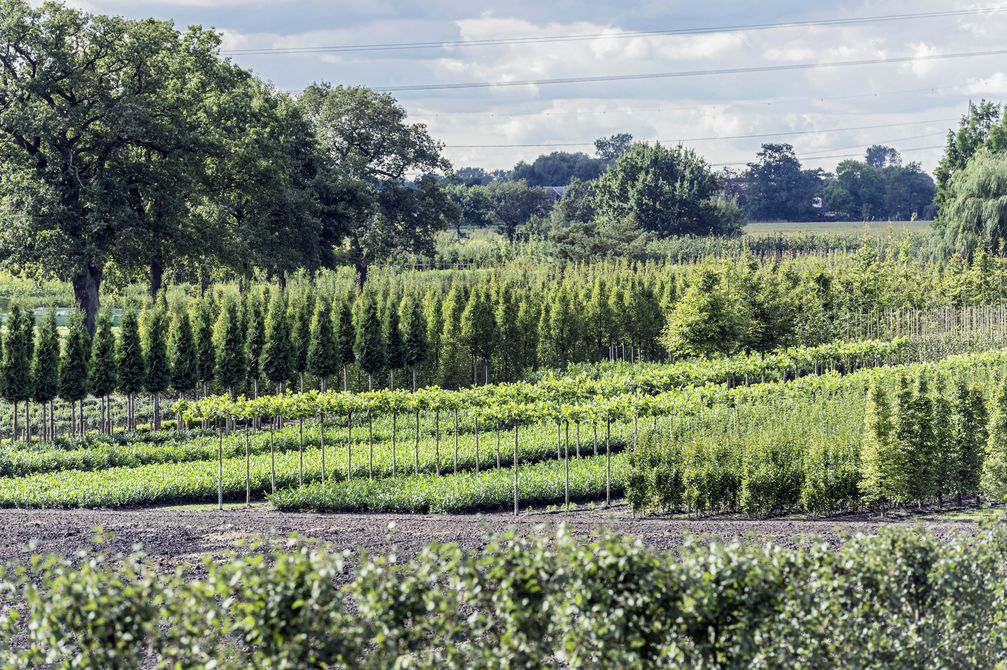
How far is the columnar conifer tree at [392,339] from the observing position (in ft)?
106

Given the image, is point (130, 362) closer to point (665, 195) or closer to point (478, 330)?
point (478, 330)

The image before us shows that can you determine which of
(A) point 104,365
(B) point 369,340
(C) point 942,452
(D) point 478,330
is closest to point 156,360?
(A) point 104,365

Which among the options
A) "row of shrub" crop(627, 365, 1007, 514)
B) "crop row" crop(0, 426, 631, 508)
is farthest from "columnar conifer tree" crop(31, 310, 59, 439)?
"row of shrub" crop(627, 365, 1007, 514)

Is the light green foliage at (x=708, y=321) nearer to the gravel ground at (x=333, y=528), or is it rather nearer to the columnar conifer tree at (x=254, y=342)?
the columnar conifer tree at (x=254, y=342)

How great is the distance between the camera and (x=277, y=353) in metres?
30.3

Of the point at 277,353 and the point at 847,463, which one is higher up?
the point at 277,353

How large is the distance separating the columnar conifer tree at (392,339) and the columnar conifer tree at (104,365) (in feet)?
26.0

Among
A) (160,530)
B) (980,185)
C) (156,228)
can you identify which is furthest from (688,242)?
(160,530)

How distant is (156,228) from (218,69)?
886 cm

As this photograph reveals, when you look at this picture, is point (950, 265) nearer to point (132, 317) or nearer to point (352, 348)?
point (352, 348)

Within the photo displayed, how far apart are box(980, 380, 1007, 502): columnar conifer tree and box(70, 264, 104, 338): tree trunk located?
2586cm

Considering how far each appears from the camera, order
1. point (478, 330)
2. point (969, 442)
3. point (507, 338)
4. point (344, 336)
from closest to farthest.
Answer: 1. point (969, 442)
2. point (344, 336)
3. point (478, 330)
4. point (507, 338)

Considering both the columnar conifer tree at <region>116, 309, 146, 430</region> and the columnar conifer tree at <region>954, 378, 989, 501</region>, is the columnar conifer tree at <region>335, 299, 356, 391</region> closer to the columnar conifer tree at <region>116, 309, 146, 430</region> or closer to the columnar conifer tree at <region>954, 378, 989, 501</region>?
the columnar conifer tree at <region>116, 309, 146, 430</region>

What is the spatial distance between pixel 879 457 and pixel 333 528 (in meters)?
8.45
